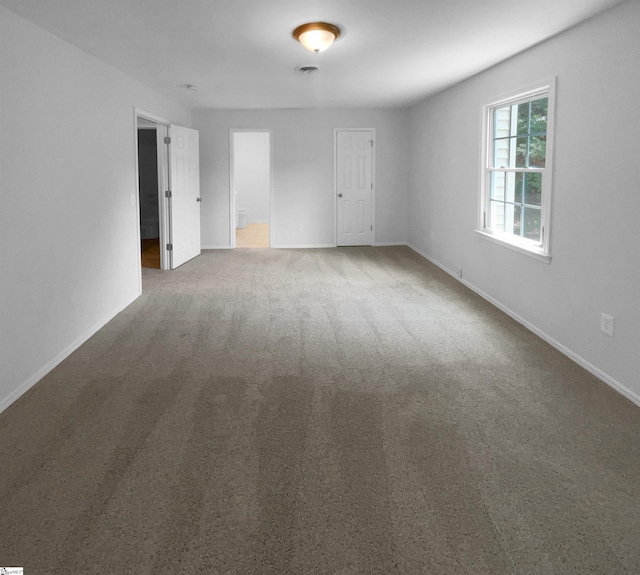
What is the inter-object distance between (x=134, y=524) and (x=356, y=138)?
8.03m

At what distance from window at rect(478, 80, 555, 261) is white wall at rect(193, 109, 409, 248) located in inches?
149

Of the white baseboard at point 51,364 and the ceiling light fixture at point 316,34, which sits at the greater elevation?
the ceiling light fixture at point 316,34

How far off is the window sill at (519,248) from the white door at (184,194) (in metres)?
4.01

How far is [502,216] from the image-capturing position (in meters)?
5.48

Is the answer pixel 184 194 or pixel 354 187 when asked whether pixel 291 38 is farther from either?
pixel 354 187

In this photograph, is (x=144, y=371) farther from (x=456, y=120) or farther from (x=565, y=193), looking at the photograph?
(x=456, y=120)

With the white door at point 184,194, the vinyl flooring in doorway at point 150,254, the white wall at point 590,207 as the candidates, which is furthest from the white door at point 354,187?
the white wall at point 590,207

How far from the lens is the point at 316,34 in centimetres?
396

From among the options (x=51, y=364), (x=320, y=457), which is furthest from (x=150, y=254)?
(x=320, y=457)

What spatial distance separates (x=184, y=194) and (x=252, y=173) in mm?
6188

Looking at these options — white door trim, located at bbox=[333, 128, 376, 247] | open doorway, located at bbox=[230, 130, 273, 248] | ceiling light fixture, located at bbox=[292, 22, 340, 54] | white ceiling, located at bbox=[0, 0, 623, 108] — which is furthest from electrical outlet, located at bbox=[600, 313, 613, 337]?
open doorway, located at bbox=[230, 130, 273, 248]

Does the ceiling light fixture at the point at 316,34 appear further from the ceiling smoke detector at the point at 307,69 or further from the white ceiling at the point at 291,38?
the ceiling smoke detector at the point at 307,69

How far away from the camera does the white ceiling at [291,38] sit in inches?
135

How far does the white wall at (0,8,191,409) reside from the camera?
3.32 m
